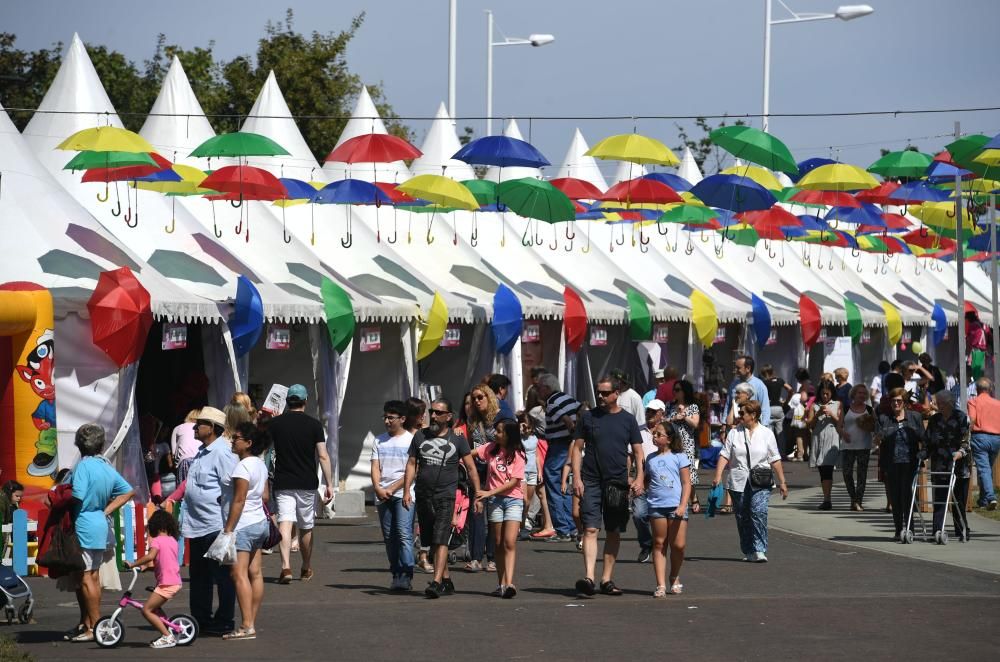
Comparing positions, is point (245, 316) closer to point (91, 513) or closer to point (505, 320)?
point (505, 320)

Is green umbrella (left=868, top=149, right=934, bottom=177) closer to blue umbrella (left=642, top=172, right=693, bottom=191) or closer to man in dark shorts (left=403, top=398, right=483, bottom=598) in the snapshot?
blue umbrella (left=642, top=172, right=693, bottom=191)

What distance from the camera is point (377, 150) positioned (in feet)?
65.1

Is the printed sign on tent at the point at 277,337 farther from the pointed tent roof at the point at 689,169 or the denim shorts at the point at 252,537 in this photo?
the pointed tent roof at the point at 689,169

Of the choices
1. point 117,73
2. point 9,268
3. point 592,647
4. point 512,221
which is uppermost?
point 117,73

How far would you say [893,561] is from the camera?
Result: 14.7 metres

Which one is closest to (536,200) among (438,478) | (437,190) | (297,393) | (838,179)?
(437,190)

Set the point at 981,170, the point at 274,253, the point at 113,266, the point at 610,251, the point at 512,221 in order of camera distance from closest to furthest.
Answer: the point at 113,266
the point at 274,253
the point at 981,170
the point at 512,221
the point at 610,251

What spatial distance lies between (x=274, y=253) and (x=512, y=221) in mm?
7050

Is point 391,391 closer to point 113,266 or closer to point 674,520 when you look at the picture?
point 113,266

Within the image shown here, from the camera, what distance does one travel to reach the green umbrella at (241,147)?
17969 mm

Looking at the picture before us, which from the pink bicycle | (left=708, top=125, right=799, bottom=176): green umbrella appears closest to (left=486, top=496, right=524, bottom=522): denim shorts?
the pink bicycle

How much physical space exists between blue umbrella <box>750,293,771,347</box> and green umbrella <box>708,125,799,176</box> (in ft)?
24.7

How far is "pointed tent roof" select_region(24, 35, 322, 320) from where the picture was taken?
682 inches

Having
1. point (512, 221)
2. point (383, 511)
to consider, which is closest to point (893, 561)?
point (383, 511)
